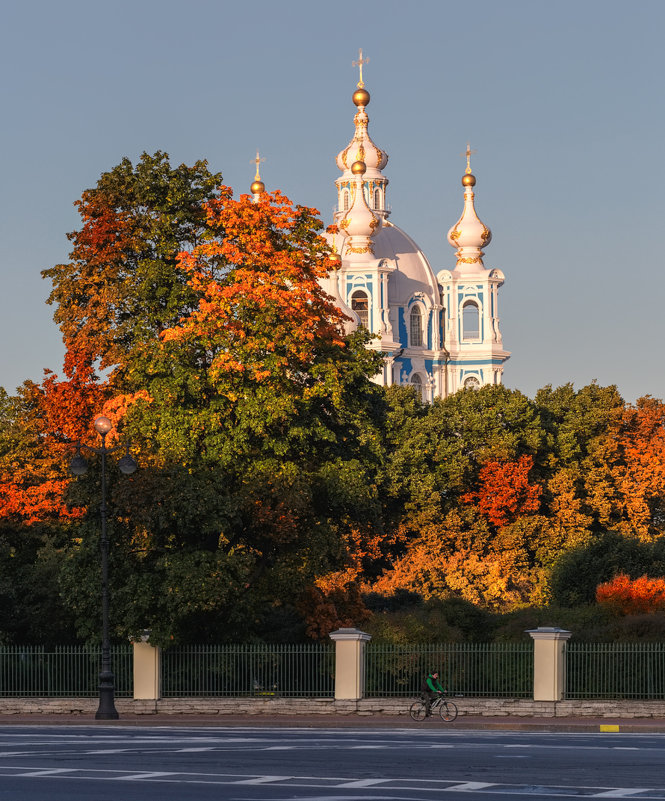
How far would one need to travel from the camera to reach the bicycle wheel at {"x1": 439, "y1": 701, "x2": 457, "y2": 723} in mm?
31781

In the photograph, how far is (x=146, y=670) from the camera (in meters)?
35.7

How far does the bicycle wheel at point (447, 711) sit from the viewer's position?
31.8 metres

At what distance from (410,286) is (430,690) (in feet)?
281

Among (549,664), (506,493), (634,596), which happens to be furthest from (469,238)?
(549,664)

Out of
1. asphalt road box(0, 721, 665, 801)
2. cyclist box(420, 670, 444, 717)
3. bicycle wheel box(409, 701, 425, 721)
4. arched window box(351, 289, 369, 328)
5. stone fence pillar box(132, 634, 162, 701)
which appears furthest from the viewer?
arched window box(351, 289, 369, 328)

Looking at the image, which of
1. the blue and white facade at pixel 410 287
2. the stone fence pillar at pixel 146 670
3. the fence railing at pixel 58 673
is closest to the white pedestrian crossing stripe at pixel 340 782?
the stone fence pillar at pixel 146 670

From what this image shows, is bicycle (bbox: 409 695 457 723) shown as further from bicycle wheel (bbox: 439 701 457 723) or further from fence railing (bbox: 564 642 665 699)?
fence railing (bbox: 564 642 665 699)

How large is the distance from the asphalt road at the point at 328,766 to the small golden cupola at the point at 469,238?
95.1 metres

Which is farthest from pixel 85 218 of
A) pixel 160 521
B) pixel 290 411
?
pixel 160 521

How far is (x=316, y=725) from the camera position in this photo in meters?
31.8

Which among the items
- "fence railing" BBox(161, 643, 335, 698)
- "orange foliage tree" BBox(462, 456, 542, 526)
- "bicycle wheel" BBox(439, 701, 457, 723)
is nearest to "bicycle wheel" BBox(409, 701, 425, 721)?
"bicycle wheel" BBox(439, 701, 457, 723)

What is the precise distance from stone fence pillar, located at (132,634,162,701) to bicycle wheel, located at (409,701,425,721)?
Result: 631 centimetres

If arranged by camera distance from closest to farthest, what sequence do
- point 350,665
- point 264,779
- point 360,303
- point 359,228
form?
point 264,779
point 350,665
point 359,228
point 360,303

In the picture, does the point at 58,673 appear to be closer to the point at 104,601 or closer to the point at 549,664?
the point at 104,601
